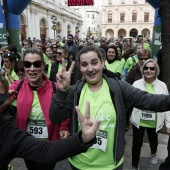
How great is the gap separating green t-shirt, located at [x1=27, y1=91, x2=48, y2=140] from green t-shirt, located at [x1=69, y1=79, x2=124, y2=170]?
1.93 feet

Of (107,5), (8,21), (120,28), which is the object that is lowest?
(8,21)

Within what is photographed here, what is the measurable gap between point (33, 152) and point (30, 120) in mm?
985

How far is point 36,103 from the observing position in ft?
7.19

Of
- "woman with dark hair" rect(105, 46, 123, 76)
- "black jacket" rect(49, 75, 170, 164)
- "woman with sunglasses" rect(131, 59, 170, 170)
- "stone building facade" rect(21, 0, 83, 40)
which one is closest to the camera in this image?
"black jacket" rect(49, 75, 170, 164)

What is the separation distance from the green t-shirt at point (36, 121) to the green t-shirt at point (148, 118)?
1.39 m

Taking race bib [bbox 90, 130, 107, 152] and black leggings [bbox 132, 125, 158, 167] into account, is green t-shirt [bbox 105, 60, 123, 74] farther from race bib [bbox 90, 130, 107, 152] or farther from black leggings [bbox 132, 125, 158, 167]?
race bib [bbox 90, 130, 107, 152]

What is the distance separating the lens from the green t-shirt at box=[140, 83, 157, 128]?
2811mm

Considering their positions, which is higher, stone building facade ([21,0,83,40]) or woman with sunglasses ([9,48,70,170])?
stone building facade ([21,0,83,40])

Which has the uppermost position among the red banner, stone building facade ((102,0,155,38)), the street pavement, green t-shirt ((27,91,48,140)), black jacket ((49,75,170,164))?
stone building facade ((102,0,155,38))

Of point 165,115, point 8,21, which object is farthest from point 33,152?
point 8,21

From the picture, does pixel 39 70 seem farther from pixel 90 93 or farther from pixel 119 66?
pixel 119 66

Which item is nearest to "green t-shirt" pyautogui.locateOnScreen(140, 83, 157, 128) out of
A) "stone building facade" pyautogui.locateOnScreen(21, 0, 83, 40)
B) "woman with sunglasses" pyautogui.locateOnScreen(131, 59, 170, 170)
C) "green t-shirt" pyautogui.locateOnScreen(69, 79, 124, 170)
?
"woman with sunglasses" pyautogui.locateOnScreen(131, 59, 170, 170)

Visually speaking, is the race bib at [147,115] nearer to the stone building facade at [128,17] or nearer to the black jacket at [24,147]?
the black jacket at [24,147]

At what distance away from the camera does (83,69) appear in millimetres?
1869
